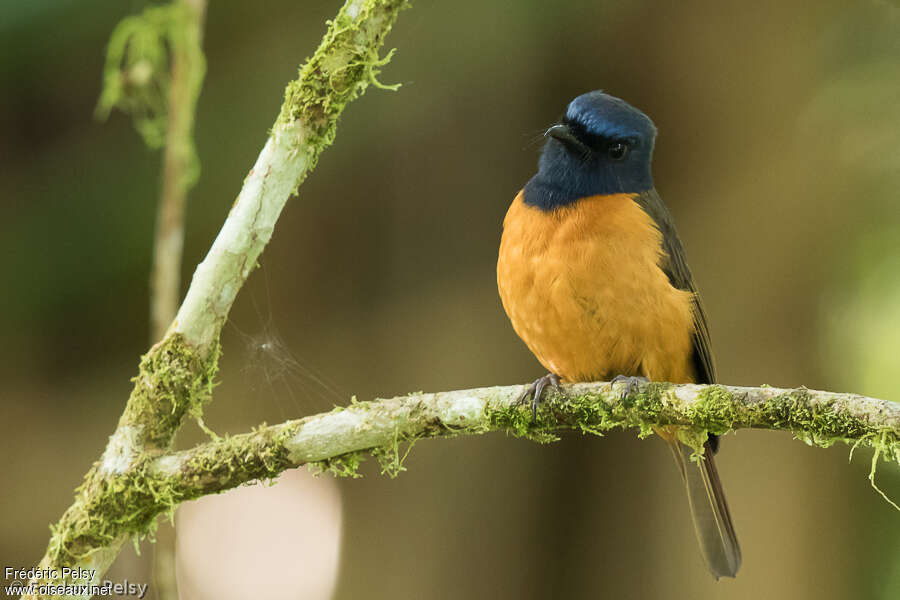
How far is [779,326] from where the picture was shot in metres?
5.02

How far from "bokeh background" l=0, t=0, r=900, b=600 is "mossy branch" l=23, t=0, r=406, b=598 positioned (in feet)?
7.41

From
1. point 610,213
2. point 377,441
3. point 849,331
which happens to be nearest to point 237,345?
point 610,213

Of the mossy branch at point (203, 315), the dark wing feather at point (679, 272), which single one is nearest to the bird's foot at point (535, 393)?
the mossy branch at point (203, 315)

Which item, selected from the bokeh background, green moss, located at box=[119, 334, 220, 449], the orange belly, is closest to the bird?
the orange belly

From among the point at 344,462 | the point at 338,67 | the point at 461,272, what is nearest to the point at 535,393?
the point at 344,462

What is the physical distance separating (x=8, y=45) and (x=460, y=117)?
8.21 ft

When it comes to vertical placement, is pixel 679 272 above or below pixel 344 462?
above

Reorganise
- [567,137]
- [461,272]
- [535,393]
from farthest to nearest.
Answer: [461,272], [567,137], [535,393]

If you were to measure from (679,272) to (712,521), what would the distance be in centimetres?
101

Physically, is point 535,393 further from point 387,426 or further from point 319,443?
point 319,443

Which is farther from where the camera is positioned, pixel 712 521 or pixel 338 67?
pixel 712 521

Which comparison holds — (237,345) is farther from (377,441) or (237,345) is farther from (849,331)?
(849,331)

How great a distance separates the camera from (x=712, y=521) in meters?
3.60

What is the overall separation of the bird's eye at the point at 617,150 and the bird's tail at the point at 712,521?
1141 mm
